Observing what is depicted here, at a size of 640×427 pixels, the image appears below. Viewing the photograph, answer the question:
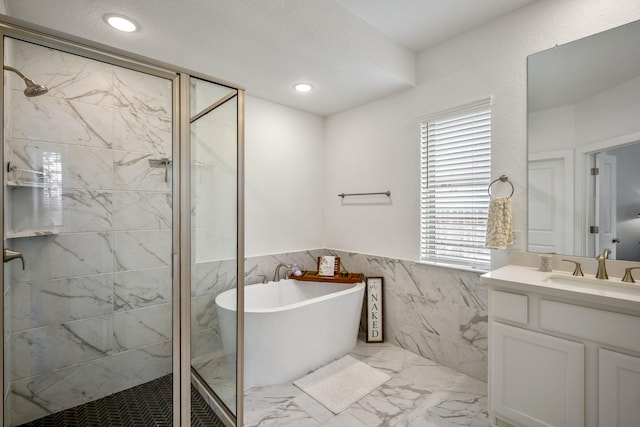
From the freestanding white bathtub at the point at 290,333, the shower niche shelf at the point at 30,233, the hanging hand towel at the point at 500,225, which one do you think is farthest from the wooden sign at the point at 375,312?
the shower niche shelf at the point at 30,233

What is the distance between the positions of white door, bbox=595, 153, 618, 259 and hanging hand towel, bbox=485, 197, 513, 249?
46 cm

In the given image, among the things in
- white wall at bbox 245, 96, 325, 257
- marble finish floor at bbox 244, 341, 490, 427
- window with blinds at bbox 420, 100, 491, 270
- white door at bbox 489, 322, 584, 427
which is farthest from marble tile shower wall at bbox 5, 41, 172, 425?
window with blinds at bbox 420, 100, 491, 270

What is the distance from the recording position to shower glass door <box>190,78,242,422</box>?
1.81 meters

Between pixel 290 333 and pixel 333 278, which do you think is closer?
pixel 290 333

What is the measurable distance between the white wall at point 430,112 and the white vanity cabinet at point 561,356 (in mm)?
643

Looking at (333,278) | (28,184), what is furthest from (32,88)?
(333,278)

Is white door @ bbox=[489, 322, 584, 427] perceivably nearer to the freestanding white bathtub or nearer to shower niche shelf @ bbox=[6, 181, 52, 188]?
the freestanding white bathtub

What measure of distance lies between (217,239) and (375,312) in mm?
1820

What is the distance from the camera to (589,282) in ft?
5.75

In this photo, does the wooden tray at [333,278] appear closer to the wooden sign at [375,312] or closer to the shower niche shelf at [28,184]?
the wooden sign at [375,312]

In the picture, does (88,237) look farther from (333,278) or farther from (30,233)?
(333,278)

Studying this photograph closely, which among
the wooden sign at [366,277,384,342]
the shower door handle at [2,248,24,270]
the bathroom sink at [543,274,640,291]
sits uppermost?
the shower door handle at [2,248,24,270]

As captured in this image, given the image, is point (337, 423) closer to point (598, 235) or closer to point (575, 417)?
point (575, 417)

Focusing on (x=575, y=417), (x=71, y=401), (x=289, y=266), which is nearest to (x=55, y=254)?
(x=71, y=401)
